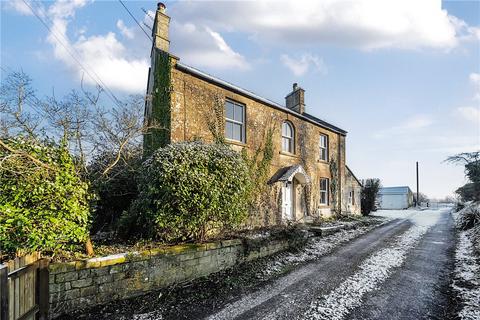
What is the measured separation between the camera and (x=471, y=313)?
177 inches

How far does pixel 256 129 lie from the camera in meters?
13.1

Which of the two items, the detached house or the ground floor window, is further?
the ground floor window

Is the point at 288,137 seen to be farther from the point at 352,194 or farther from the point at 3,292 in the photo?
the point at 3,292

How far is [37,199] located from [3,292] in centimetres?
176

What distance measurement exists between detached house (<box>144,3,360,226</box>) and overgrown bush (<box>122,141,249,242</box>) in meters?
2.75

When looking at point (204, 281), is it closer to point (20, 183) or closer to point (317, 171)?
point (20, 183)

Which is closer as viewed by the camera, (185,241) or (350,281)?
(350,281)

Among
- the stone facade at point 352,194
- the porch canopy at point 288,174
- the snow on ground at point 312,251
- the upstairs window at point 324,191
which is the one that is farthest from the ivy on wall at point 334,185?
the snow on ground at point 312,251

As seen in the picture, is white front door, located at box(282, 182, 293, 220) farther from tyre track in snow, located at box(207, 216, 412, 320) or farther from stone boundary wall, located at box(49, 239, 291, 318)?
stone boundary wall, located at box(49, 239, 291, 318)

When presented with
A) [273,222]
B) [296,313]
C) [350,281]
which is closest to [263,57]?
[273,222]

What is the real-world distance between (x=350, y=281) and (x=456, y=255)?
5.25 m

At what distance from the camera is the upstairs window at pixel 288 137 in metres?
14.9

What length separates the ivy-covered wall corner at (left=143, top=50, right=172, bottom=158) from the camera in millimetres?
10266

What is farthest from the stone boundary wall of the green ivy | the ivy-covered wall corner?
the green ivy
